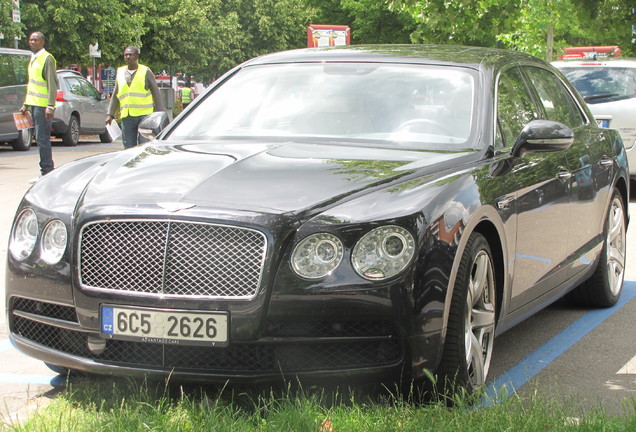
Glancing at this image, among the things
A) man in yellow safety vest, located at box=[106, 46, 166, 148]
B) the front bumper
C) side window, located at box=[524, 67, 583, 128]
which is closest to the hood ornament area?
the front bumper

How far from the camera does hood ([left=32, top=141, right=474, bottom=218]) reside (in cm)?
421

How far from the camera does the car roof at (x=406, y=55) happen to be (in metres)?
5.76

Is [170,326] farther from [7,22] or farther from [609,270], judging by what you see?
[7,22]

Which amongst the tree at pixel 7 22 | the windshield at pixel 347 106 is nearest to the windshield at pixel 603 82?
the windshield at pixel 347 106

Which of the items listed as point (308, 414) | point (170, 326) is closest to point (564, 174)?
point (308, 414)

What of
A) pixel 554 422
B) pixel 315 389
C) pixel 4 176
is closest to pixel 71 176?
pixel 315 389

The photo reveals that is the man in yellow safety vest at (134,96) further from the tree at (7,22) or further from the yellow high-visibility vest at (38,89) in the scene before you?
the tree at (7,22)

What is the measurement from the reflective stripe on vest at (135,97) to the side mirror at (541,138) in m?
8.73

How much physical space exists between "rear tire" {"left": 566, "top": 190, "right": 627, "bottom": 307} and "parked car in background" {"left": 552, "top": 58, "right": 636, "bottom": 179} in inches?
246

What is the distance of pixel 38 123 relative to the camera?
14.7 meters

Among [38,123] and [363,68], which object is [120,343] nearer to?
[363,68]

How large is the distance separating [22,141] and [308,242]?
19104 mm

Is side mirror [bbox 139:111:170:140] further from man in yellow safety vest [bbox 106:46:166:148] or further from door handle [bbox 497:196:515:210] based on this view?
man in yellow safety vest [bbox 106:46:166:148]

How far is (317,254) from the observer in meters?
4.02
